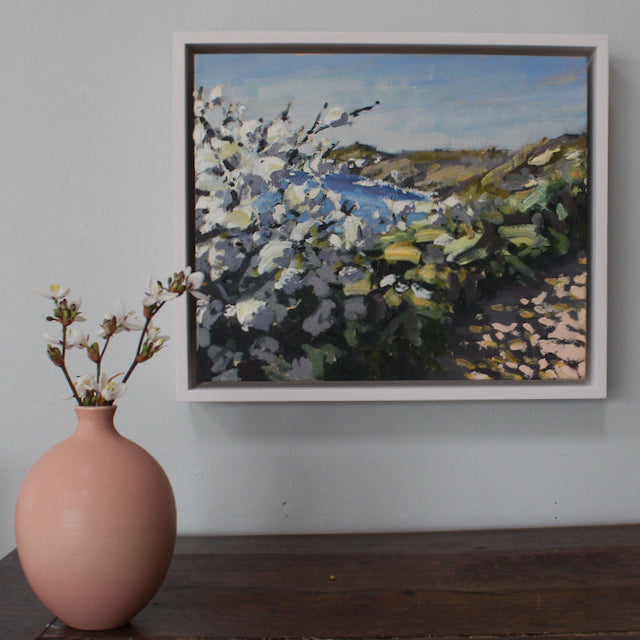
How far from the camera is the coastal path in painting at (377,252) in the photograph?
94 cm

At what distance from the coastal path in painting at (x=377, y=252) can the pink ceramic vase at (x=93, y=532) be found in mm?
287

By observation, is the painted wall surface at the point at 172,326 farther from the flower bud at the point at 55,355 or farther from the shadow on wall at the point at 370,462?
the flower bud at the point at 55,355

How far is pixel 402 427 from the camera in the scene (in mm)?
993

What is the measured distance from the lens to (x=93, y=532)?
0.64 metres

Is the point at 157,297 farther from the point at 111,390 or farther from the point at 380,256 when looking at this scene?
the point at 380,256

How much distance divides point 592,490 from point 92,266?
0.96 m

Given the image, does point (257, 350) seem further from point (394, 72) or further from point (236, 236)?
point (394, 72)

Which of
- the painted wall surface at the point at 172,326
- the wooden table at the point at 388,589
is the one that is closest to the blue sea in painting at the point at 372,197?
the painted wall surface at the point at 172,326

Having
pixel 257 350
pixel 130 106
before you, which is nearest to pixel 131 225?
pixel 130 106

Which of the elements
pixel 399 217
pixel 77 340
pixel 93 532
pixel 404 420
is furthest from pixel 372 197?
pixel 93 532

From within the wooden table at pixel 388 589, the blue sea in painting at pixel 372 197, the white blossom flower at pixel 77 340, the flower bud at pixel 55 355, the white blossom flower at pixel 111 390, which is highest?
the blue sea in painting at pixel 372 197

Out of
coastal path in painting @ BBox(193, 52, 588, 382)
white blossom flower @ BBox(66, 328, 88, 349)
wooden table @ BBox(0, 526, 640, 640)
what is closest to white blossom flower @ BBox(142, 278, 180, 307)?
white blossom flower @ BBox(66, 328, 88, 349)

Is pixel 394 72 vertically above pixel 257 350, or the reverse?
pixel 394 72

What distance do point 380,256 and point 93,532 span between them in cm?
59
